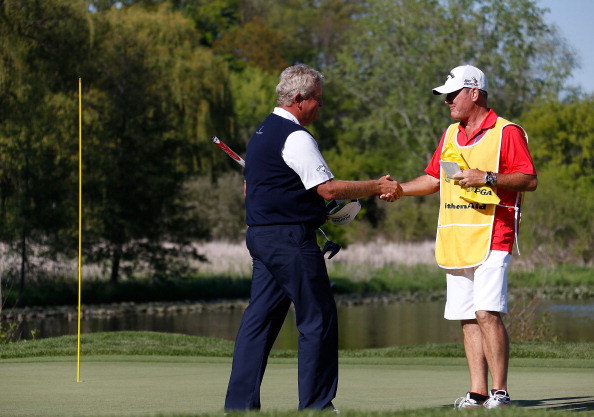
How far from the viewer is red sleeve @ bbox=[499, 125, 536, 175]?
6.70 meters

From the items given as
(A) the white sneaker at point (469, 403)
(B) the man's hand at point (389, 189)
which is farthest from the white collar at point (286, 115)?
(A) the white sneaker at point (469, 403)

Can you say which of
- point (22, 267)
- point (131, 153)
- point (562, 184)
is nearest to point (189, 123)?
point (131, 153)

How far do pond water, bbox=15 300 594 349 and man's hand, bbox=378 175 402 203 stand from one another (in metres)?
12.5

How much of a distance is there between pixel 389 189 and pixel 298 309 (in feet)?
3.44

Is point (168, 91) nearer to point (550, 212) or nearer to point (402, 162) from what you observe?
point (550, 212)

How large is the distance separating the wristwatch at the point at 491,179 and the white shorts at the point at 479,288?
379 millimetres

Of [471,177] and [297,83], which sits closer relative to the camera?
[297,83]

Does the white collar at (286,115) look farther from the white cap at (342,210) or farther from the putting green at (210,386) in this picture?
the putting green at (210,386)

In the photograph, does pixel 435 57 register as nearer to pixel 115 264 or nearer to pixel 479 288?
pixel 115 264

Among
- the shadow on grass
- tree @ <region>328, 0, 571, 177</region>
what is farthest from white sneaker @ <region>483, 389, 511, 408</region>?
A: tree @ <region>328, 0, 571, 177</region>

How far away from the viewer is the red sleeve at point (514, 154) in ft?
22.0

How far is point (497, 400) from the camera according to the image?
6535 mm

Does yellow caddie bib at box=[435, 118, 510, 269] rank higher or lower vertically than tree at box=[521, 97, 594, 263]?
lower

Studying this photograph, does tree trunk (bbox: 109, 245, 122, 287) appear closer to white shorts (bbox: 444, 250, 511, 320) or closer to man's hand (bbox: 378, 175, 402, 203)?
man's hand (bbox: 378, 175, 402, 203)
